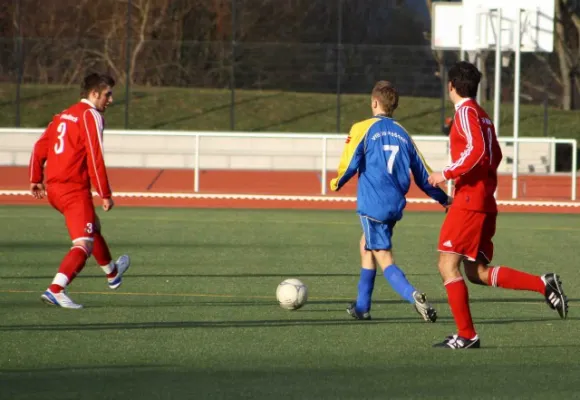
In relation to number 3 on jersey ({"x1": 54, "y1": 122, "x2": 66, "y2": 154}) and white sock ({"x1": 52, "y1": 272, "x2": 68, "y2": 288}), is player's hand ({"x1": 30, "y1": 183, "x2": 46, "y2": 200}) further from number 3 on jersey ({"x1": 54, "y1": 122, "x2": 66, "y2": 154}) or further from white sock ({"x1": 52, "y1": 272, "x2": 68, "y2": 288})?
white sock ({"x1": 52, "y1": 272, "x2": 68, "y2": 288})

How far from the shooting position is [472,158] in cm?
758

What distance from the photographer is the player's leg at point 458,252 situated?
7625 millimetres

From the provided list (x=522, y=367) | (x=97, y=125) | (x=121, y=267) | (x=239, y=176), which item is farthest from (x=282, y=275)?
(x=239, y=176)

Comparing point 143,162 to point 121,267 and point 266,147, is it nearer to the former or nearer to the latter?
point 266,147

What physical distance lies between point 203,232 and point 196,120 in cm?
2110

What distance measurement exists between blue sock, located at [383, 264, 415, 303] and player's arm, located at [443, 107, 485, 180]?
117 cm

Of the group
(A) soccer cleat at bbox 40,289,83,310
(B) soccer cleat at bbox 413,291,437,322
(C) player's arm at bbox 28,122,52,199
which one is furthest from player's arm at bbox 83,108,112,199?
(B) soccer cleat at bbox 413,291,437,322

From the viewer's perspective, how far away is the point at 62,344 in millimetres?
7711

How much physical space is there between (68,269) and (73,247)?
173 mm

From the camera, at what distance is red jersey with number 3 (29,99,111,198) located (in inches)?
365

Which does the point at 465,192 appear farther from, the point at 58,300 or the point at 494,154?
the point at 58,300

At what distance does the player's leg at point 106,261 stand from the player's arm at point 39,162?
1.72 feet

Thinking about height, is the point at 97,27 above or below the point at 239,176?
above

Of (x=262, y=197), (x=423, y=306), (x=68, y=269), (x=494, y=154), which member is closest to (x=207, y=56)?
(x=262, y=197)
